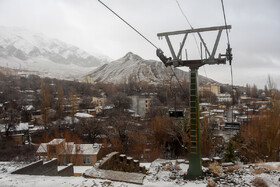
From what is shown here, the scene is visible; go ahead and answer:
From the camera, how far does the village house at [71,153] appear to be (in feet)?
70.2

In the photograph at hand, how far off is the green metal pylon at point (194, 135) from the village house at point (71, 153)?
620 inches

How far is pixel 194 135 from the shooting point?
7539 millimetres

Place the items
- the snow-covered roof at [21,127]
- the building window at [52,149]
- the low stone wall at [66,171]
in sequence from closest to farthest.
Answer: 1. the low stone wall at [66,171]
2. the building window at [52,149]
3. the snow-covered roof at [21,127]

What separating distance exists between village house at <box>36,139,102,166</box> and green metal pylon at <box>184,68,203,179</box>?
15.8 meters

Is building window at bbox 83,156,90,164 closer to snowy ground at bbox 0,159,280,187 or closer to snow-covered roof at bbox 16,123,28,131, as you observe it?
snowy ground at bbox 0,159,280,187

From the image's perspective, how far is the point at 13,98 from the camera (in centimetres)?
5181

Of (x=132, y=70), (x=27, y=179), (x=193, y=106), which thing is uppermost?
(x=132, y=70)

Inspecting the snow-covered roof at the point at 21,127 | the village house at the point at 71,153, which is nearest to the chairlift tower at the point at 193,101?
the village house at the point at 71,153

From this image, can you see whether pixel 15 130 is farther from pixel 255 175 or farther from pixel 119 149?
pixel 255 175

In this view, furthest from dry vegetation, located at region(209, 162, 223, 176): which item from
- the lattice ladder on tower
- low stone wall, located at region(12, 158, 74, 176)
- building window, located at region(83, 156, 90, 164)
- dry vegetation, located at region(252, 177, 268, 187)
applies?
building window, located at region(83, 156, 90, 164)

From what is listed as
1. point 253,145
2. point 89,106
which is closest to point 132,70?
point 89,106

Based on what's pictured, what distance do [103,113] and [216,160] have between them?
144ft

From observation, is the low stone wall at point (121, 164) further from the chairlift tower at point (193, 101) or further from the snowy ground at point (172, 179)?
the chairlift tower at point (193, 101)

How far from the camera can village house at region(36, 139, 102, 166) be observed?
21.4 meters
